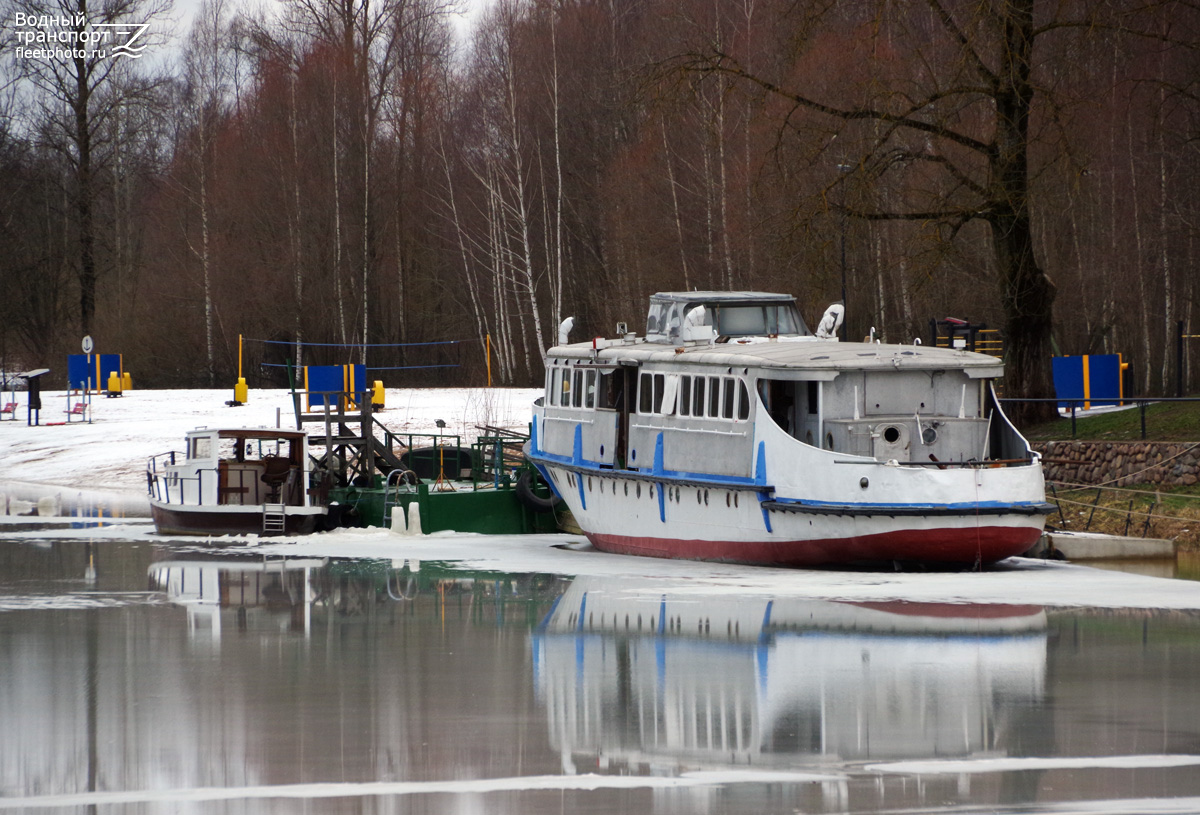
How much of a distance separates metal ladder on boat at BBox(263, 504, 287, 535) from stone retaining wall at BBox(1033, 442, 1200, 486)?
44.6ft

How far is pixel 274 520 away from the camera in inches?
1115

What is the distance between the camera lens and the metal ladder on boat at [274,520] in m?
28.3

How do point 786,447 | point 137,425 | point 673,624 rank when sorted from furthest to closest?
point 137,425 < point 786,447 < point 673,624

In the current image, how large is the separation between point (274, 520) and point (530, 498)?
4.62 m

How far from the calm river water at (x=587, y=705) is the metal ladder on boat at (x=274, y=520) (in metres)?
8.33

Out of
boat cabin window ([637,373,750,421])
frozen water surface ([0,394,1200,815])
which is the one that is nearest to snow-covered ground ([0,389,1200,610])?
frozen water surface ([0,394,1200,815])

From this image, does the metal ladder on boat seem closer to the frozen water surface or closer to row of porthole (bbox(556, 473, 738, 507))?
the frozen water surface

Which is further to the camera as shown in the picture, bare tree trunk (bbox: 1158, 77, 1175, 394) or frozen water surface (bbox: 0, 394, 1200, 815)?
bare tree trunk (bbox: 1158, 77, 1175, 394)

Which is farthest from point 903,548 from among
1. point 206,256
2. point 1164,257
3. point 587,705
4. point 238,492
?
point 206,256

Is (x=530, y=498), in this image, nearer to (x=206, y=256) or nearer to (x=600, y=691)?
(x=600, y=691)

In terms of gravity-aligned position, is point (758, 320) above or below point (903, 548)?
above

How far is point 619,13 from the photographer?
58156mm

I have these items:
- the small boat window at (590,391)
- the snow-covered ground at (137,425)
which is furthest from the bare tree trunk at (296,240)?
the small boat window at (590,391)

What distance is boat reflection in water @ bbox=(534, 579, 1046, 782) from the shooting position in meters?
11.1
